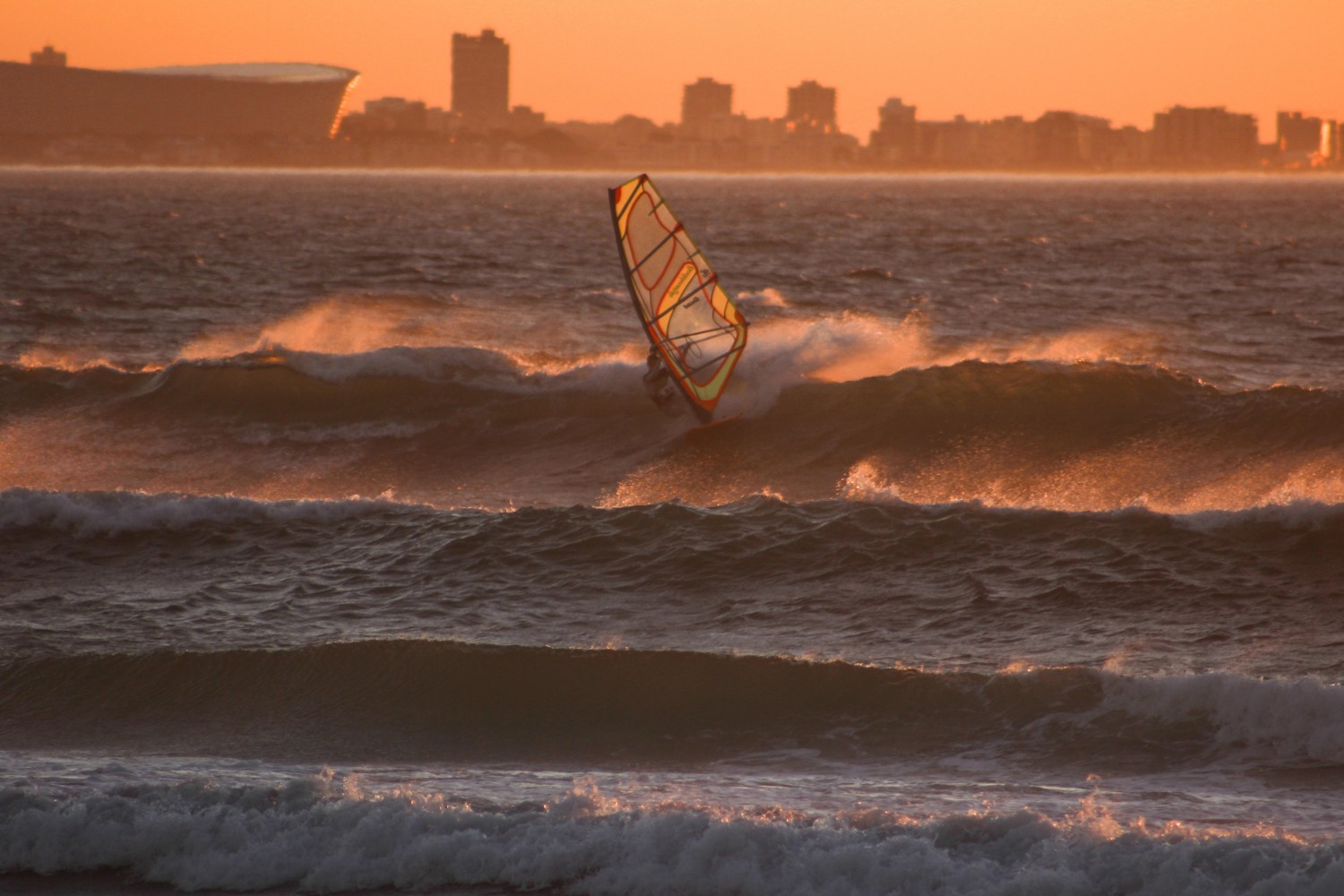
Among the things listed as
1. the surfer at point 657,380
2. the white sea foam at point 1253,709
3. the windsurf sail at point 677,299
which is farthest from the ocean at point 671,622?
the windsurf sail at point 677,299

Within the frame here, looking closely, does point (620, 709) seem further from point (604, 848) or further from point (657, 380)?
point (657, 380)

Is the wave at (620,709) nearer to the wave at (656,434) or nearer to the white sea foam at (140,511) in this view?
the white sea foam at (140,511)

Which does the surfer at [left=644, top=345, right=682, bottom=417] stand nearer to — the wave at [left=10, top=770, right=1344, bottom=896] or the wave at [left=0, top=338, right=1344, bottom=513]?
the wave at [left=0, top=338, right=1344, bottom=513]

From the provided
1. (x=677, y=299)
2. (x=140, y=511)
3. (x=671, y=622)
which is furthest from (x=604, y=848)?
(x=677, y=299)

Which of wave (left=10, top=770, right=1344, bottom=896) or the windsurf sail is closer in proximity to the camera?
wave (left=10, top=770, right=1344, bottom=896)

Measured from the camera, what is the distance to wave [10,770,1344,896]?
20.0 ft

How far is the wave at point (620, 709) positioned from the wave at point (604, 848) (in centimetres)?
113

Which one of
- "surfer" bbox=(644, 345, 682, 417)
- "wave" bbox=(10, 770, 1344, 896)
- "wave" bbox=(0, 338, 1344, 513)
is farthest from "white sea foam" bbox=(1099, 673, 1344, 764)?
"surfer" bbox=(644, 345, 682, 417)

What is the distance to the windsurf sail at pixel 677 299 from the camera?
50.4 feet

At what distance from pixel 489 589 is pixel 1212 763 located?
509 centimetres

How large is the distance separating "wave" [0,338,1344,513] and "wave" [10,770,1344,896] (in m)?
5.84

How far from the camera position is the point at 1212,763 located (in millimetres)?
7355

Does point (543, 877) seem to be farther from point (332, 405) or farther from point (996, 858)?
point (332, 405)

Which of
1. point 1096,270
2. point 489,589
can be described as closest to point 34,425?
point 489,589
